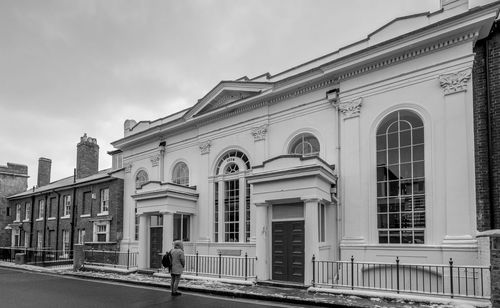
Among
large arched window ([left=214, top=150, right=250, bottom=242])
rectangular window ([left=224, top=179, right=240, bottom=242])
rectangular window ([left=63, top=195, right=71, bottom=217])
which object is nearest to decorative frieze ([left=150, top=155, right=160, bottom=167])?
large arched window ([left=214, top=150, right=250, bottom=242])

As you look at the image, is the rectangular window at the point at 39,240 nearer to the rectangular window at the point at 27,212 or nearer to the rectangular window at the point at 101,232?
the rectangular window at the point at 27,212

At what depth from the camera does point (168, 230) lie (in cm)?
1666

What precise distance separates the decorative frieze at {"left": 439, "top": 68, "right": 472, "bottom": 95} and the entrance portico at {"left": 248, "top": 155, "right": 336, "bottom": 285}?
430 centimetres

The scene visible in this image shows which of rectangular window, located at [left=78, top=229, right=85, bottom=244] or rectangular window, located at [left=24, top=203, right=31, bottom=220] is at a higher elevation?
rectangular window, located at [left=24, top=203, right=31, bottom=220]

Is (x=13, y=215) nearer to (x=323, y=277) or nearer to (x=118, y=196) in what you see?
(x=118, y=196)

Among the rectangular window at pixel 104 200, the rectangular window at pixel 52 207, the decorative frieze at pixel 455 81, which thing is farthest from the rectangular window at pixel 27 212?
the decorative frieze at pixel 455 81

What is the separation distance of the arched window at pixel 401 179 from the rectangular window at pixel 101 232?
16517mm

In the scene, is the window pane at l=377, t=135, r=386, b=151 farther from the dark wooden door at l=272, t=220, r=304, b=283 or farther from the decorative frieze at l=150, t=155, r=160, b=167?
the decorative frieze at l=150, t=155, r=160, b=167

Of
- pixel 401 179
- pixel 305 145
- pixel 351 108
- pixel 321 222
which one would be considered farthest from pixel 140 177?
pixel 401 179

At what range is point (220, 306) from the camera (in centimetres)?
971

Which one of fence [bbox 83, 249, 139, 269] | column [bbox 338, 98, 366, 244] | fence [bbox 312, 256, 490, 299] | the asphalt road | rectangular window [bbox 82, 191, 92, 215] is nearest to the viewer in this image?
fence [bbox 312, 256, 490, 299]

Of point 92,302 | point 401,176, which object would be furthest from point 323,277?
point 92,302

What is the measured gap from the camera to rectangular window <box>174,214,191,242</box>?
18.1m

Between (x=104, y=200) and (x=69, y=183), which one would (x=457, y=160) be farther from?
(x=69, y=183)
